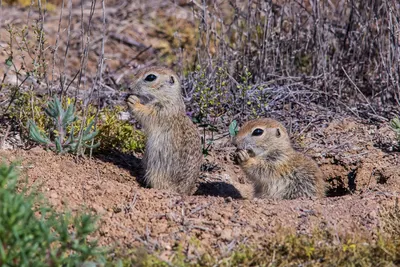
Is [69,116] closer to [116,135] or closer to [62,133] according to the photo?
[62,133]

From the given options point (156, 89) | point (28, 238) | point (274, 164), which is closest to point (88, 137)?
point (156, 89)

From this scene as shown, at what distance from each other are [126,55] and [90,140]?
4253 millimetres

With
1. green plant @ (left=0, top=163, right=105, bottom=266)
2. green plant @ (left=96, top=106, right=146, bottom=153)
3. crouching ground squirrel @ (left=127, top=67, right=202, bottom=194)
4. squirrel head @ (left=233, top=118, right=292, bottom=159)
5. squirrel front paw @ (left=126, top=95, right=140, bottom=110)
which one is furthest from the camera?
green plant @ (left=96, top=106, right=146, bottom=153)

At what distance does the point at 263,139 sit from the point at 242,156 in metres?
0.27

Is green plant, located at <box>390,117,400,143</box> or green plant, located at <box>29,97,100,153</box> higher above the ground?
green plant, located at <box>390,117,400,143</box>

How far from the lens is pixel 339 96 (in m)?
8.02

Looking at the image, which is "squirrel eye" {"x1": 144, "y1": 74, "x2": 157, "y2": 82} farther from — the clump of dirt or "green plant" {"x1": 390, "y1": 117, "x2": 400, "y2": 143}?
"green plant" {"x1": 390, "y1": 117, "x2": 400, "y2": 143}

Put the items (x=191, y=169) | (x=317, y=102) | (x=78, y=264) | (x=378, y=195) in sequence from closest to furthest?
(x=78, y=264) < (x=378, y=195) < (x=191, y=169) < (x=317, y=102)

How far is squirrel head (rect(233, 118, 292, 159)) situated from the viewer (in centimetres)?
677

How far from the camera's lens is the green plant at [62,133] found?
20.3ft

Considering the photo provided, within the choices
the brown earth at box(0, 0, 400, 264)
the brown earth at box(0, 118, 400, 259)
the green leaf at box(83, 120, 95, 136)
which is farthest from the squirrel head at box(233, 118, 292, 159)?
the green leaf at box(83, 120, 95, 136)

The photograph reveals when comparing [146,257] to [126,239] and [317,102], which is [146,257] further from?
[317,102]

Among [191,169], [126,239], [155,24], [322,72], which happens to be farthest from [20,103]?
[155,24]

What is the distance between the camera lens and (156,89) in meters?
6.70
